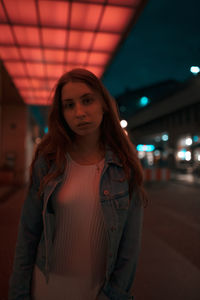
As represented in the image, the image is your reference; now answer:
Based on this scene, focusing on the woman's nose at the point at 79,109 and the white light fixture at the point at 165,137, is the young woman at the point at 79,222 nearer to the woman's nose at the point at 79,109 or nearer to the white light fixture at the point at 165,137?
the woman's nose at the point at 79,109

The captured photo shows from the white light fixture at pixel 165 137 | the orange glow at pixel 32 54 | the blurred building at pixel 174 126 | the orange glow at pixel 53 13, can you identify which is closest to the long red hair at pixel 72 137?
the orange glow at pixel 53 13

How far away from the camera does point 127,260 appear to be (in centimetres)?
122

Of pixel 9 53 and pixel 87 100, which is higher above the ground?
pixel 9 53

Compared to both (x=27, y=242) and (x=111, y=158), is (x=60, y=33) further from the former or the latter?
(x=27, y=242)

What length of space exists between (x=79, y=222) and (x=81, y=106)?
620 millimetres

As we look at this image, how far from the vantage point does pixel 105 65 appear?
9484 mm

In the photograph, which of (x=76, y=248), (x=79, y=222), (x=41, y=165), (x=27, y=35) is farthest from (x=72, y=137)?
(x=27, y=35)

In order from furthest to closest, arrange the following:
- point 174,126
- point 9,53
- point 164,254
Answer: point 174,126
point 9,53
point 164,254

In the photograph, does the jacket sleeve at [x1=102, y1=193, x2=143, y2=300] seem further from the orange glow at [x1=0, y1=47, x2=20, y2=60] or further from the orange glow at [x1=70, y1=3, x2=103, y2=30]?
the orange glow at [x1=0, y1=47, x2=20, y2=60]

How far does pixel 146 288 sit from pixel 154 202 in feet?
17.9

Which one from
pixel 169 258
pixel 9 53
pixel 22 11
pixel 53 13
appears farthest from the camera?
pixel 9 53

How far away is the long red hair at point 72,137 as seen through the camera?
1.26 m

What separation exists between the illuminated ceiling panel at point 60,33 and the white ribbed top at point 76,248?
20.0ft

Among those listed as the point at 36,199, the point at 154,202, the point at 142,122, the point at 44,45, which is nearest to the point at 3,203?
the point at 154,202
